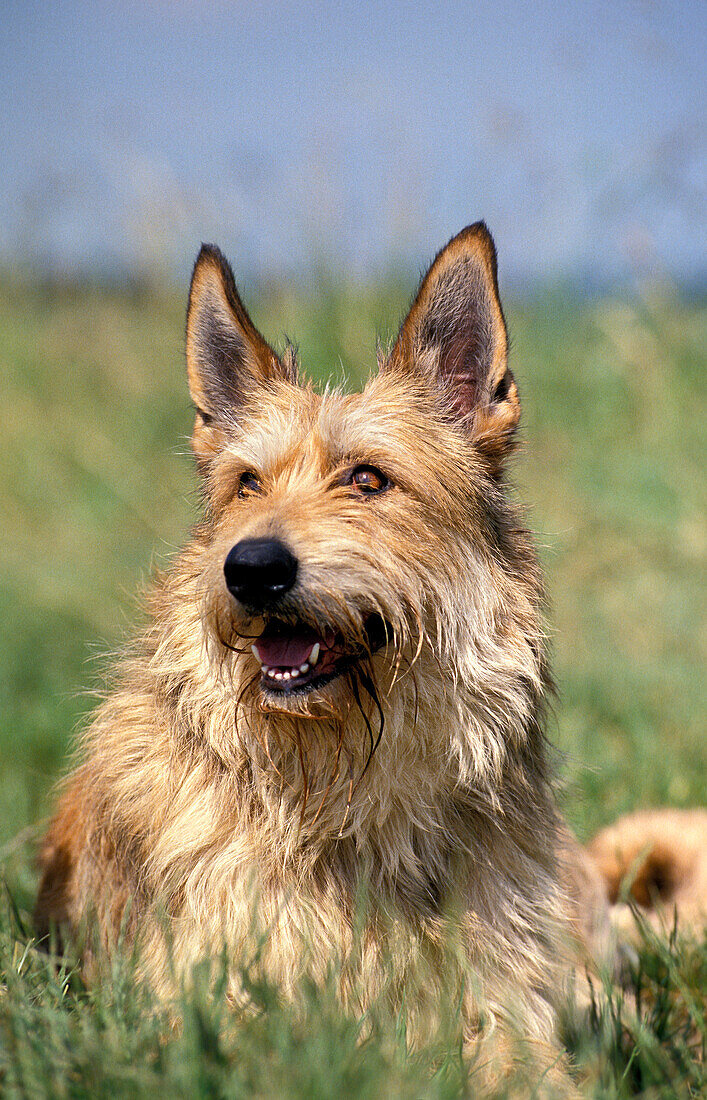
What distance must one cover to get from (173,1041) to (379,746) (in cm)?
86

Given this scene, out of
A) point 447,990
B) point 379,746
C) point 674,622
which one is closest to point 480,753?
point 379,746

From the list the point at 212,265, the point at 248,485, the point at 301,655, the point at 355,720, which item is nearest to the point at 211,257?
the point at 212,265

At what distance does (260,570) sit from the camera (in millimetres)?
2195

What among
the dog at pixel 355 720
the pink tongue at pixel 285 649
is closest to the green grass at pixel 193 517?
the dog at pixel 355 720

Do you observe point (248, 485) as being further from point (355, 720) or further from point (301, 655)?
point (355, 720)

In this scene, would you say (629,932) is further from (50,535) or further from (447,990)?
(50,535)

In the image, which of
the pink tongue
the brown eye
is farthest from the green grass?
the pink tongue

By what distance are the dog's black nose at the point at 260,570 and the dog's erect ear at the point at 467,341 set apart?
824 mm

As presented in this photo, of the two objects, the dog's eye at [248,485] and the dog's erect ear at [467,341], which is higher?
the dog's erect ear at [467,341]

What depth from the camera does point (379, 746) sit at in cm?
247

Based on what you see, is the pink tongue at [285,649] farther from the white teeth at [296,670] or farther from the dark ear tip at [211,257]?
the dark ear tip at [211,257]

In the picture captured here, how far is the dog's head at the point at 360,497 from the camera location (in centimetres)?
229

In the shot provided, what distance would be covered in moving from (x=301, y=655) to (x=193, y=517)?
4.96 feet

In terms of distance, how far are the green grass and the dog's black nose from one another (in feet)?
2.42
